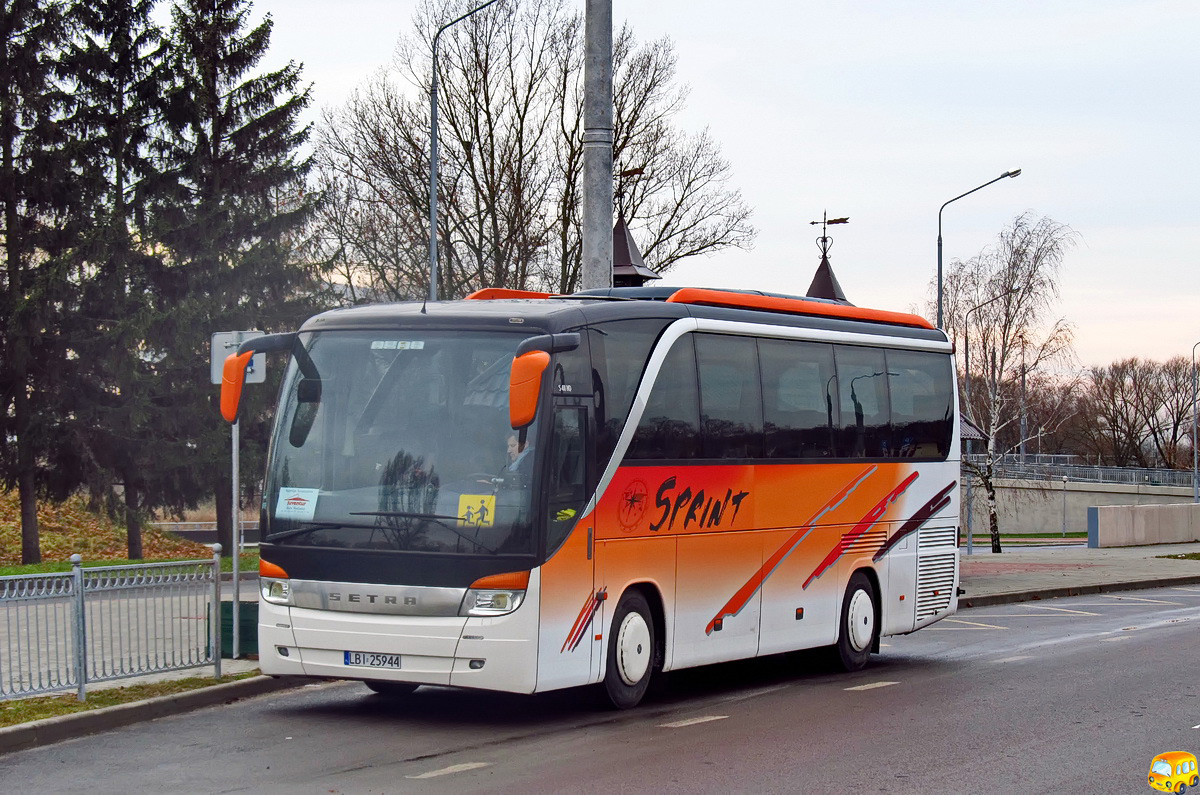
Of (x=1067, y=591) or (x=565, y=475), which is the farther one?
(x=1067, y=591)

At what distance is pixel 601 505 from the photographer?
1106 cm

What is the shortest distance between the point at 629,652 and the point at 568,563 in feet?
3.84

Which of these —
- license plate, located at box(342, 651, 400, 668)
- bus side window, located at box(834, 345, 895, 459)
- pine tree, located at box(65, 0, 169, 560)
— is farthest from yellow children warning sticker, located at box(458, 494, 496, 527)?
pine tree, located at box(65, 0, 169, 560)

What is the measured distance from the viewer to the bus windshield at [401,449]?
10.4 m

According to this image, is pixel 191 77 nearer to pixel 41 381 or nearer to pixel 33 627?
pixel 41 381

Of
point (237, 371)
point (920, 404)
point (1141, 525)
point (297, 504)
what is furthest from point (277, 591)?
point (1141, 525)

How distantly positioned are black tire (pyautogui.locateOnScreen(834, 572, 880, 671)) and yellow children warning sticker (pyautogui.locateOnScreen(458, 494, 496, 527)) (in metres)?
5.35

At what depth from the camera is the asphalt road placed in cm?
858

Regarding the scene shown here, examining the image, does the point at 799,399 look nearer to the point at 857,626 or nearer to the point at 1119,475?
the point at 857,626

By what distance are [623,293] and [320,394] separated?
301cm

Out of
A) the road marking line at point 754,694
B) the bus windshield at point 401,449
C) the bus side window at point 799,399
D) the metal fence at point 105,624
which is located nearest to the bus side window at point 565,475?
the bus windshield at point 401,449

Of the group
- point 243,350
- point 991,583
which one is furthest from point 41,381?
point 243,350

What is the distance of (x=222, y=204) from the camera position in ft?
126

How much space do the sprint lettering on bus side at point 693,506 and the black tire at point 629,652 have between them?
2.22ft
